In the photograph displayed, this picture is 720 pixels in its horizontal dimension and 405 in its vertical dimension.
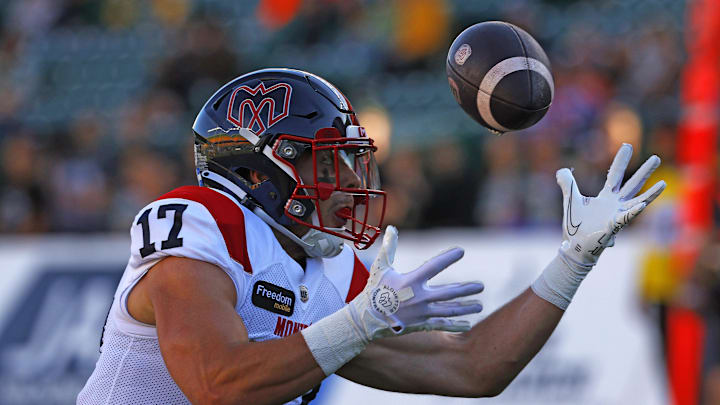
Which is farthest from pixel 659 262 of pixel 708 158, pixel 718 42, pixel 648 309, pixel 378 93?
pixel 378 93

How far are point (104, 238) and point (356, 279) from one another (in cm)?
466

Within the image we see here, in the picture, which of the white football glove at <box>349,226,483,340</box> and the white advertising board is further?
the white advertising board

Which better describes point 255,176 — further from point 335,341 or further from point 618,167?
point 618,167

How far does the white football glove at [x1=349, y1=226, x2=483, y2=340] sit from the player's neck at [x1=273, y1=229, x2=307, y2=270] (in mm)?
585

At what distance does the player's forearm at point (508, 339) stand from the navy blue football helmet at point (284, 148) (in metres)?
0.53

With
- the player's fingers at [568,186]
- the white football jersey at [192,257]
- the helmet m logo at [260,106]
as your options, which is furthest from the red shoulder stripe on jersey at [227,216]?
the player's fingers at [568,186]

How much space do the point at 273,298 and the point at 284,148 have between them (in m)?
0.46

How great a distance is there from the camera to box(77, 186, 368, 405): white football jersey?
3.00m

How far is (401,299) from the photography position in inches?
110

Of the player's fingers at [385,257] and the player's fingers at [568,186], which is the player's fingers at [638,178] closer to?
the player's fingers at [568,186]

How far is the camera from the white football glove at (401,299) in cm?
278

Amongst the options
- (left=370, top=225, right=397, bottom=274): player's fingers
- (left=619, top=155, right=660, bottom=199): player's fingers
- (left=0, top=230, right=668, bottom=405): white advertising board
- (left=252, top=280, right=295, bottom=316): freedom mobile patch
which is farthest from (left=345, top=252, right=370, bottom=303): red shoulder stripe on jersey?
(left=0, top=230, right=668, bottom=405): white advertising board

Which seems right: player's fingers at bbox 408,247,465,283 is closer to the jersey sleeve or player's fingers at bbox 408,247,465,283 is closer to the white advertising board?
the jersey sleeve

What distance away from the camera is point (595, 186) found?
767 centimetres
